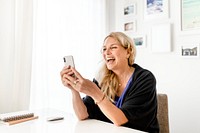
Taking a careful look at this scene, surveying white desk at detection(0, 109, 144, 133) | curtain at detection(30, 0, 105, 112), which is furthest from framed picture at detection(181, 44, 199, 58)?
white desk at detection(0, 109, 144, 133)

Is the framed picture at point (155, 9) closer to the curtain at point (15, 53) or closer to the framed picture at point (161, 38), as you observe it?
the framed picture at point (161, 38)

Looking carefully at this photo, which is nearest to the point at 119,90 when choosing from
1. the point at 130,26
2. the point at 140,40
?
the point at 140,40

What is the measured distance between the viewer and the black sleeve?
122 cm

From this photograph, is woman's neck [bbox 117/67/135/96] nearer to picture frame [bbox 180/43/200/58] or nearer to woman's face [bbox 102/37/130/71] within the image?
woman's face [bbox 102/37/130/71]

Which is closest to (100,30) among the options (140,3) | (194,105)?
(140,3)

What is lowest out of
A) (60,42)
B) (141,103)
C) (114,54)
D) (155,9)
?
(141,103)

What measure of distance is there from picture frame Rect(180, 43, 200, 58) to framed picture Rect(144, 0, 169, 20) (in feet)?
1.24

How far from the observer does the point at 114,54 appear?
1.50 meters

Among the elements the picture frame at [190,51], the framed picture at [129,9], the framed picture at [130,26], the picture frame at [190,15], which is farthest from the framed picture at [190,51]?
the framed picture at [129,9]

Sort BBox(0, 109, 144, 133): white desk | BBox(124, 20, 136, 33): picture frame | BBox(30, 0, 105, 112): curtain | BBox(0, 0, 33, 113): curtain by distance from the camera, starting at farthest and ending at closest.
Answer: BBox(124, 20, 136, 33): picture frame → BBox(30, 0, 105, 112): curtain → BBox(0, 0, 33, 113): curtain → BBox(0, 109, 144, 133): white desk

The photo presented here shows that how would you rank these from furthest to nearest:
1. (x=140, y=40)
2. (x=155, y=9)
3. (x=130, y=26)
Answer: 1. (x=130, y=26)
2. (x=140, y=40)
3. (x=155, y=9)

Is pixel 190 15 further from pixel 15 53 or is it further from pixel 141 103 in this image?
pixel 15 53

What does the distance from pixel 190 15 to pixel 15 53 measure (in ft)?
5.16

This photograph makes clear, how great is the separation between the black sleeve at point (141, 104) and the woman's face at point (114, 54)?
0.57 feet
